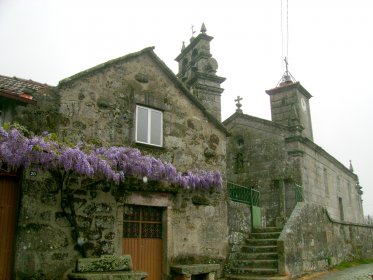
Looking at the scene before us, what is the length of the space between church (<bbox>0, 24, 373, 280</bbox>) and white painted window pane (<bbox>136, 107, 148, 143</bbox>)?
3 centimetres

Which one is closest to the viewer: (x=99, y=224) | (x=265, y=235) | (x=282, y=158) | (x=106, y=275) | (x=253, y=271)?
(x=106, y=275)

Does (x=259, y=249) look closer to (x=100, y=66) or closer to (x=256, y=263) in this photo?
(x=256, y=263)

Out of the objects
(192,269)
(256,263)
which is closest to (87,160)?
(192,269)

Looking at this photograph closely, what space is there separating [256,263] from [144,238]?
Answer: 3.65 metres

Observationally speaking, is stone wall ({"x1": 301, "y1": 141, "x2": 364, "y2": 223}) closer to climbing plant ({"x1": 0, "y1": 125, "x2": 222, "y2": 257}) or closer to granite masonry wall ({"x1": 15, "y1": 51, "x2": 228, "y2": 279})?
granite masonry wall ({"x1": 15, "y1": 51, "x2": 228, "y2": 279})

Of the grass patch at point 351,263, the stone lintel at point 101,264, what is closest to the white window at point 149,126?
the stone lintel at point 101,264

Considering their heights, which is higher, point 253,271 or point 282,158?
point 282,158

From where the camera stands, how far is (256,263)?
10828 mm

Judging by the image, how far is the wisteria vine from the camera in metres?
7.09

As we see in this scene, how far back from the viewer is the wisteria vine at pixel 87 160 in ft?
23.3

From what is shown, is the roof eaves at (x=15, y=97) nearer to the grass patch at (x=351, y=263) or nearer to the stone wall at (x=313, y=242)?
the stone wall at (x=313, y=242)

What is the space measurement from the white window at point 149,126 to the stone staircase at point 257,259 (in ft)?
14.3

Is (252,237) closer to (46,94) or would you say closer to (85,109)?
(85,109)

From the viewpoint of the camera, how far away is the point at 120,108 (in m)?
9.54
